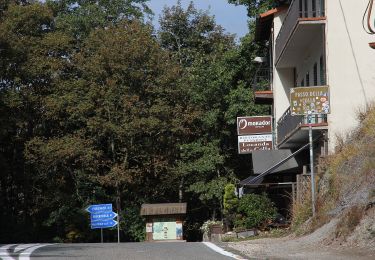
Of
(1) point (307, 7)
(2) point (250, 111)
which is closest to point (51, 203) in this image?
(2) point (250, 111)

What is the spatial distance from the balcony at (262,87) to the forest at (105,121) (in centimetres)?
129

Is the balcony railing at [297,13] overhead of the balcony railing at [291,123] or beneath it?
overhead

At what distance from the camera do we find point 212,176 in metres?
44.9

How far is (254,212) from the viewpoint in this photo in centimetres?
2523

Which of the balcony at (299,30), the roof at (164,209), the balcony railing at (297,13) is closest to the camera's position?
the balcony at (299,30)

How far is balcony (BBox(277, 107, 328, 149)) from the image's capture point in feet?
82.9

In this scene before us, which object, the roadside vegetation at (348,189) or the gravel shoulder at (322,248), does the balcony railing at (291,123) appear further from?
the gravel shoulder at (322,248)

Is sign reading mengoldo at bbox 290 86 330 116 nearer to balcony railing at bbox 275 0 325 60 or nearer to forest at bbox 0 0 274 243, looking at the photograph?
balcony railing at bbox 275 0 325 60

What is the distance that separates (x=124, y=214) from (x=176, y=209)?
26.2 feet

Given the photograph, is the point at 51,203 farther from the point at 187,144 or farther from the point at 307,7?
the point at 307,7

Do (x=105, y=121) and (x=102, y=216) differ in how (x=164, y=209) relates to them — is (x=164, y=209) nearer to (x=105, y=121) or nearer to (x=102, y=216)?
(x=102, y=216)

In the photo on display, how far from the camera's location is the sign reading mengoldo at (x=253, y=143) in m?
32.8

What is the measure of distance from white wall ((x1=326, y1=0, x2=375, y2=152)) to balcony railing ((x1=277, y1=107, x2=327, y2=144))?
82 cm

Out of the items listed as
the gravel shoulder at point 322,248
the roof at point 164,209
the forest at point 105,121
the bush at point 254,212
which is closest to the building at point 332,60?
the bush at point 254,212
